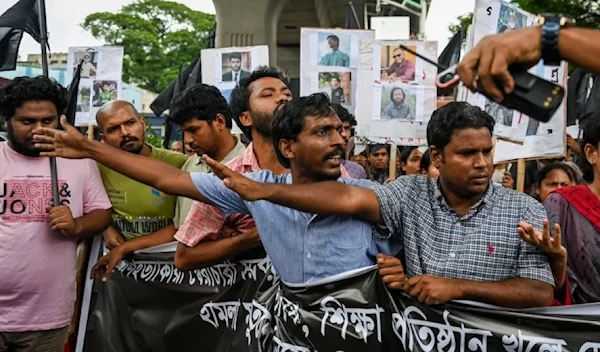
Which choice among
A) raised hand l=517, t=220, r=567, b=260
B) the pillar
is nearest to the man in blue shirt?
raised hand l=517, t=220, r=567, b=260

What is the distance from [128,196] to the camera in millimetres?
4477

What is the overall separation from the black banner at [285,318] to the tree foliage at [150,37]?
46.0 metres

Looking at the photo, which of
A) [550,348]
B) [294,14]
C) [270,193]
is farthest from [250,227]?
[294,14]

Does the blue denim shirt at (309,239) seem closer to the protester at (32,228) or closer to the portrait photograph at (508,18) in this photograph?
the protester at (32,228)

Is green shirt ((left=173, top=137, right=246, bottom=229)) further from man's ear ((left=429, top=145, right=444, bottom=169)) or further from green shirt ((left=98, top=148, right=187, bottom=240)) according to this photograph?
man's ear ((left=429, top=145, right=444, bottom=169))

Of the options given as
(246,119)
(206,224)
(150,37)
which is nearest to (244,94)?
(246,119)

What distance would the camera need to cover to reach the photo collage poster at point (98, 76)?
9875mm

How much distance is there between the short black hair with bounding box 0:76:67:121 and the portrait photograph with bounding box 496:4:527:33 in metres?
3.40

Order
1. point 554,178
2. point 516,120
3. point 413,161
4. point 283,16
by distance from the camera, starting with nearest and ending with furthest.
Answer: point 554,178 → point 516,120 → point 413,161 → point 283,16

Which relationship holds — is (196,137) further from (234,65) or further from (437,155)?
(234,65)

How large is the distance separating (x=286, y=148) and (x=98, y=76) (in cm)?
713

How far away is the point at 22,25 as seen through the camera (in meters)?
5.11

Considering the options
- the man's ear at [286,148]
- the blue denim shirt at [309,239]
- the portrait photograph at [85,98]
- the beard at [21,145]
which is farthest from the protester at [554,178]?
the portrait photograph at [85,98]

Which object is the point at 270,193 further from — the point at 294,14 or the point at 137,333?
the point at 294,14
